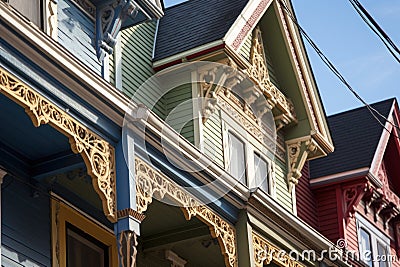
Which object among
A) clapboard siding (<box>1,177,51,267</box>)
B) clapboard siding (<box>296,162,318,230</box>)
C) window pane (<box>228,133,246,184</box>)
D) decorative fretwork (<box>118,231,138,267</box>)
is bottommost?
decorative fretwork (<box>118,231,138,267</box>)

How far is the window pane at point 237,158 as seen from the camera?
22648 mm

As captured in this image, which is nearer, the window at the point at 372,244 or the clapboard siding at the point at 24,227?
the clapboard siding at the point at 24,227

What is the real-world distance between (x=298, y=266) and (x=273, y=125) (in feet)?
18.2

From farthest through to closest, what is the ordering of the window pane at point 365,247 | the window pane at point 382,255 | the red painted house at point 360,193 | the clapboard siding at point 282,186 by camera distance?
the window pane at point 382,255 → the window pane at point 365,247 → the red painted house at point 360,193 → the clapboard siding at point 282,186

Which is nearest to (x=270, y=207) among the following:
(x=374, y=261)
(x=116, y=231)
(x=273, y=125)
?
(x=116, y=231)

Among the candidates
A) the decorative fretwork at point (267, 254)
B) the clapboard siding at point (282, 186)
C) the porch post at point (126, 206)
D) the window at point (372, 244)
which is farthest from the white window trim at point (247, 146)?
the porch post at point (126, 206)

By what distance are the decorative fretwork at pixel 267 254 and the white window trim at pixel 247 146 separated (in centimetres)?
327

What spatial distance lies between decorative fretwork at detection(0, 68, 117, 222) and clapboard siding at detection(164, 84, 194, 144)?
6401 millimetres

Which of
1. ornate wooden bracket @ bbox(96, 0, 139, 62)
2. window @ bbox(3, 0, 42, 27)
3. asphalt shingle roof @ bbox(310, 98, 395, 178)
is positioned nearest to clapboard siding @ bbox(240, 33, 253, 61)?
ornate wooden bracket @ bbox(96, 0, 139, 62)

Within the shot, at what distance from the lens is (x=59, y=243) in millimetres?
16062

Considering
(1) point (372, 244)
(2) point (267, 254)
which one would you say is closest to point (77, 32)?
(2) point (267, 254)

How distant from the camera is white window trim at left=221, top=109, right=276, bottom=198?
2248 centimetres

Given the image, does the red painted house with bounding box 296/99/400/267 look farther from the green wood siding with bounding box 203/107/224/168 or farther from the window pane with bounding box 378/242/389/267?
the green wood siding with bounding box 203/107/224/168

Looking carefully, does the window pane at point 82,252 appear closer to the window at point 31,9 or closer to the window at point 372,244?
the window at point 31,9
